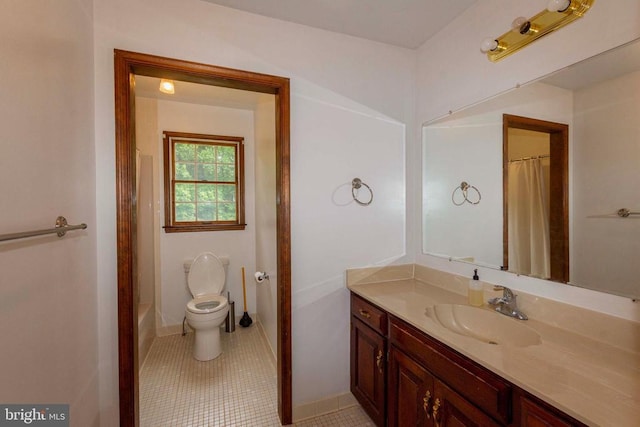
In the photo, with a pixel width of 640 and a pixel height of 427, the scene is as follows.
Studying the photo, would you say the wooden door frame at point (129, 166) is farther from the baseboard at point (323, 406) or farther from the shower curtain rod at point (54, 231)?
the baseboard at point (323, 406)

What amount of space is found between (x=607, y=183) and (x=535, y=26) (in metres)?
0.77

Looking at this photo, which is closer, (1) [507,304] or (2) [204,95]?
(1) [507,304]

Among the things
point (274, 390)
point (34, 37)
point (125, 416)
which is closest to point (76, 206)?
point (34, 37)

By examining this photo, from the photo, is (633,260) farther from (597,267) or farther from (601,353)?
(601,353)

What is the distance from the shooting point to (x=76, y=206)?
119cm

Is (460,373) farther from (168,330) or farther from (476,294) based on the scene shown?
(168,330)

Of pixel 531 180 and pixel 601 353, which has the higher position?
pixel 531 180

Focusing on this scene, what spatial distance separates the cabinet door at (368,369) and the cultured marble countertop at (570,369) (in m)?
0.40

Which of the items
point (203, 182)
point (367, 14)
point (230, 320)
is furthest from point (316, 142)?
point (230, 320)

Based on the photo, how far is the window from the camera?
2.98 meters

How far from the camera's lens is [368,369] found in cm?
167

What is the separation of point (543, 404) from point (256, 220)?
→ 2.82 metres

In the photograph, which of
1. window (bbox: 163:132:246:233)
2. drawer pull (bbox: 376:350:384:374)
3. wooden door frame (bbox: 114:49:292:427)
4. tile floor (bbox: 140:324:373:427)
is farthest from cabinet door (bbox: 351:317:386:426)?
window (bbox: 163:132:246:233)

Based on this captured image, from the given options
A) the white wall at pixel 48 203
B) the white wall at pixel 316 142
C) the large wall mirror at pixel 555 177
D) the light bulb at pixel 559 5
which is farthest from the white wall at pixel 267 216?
the light bulb at pixel 559 5
